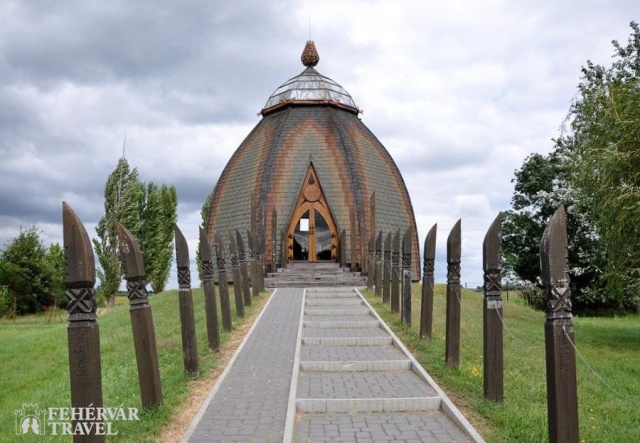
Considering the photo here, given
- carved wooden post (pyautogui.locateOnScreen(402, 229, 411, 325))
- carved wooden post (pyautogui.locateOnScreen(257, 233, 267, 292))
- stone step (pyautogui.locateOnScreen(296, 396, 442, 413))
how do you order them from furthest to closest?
1. carved wooden post (pyautogui.locateOnScreen(257, 233, 267, 292))
2. carved wooden post (pyautogui.locateOnScreen(402, 229, 411, 325))
3. stone step (pyautogui.locateOnScreen(296, 396, 442, 413))

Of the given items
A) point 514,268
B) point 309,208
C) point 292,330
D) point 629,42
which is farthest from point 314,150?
point 292,330

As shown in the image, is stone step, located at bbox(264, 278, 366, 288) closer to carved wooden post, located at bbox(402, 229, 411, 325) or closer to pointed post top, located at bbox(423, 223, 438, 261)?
carved wooden post, located at bbox(402, 229, 411, 325)

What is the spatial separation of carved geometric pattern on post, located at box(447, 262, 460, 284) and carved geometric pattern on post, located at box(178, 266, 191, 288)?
12.6 feet

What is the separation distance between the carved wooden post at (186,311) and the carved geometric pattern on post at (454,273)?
150 inches

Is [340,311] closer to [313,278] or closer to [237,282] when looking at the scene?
[237,282]

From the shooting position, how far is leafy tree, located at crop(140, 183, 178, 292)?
1276 inches

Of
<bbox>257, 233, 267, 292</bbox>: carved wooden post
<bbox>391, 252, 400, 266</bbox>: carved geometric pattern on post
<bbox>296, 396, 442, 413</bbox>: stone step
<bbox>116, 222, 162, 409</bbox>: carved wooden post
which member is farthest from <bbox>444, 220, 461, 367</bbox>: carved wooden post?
<bbox>257, 233, 267, 292</bbox>: carved wooden post

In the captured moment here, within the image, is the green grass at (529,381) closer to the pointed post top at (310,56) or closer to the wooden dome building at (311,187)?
the wooden dome building at (311,187)

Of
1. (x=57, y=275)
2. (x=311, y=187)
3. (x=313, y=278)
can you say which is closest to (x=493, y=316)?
(x=313, y=278)

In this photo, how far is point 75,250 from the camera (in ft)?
16.3

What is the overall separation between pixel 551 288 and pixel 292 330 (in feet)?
23.8

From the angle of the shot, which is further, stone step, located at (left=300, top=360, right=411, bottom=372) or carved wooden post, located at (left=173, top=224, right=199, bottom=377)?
stone step, located at (left=300, top=360, right=411, bottom=372)

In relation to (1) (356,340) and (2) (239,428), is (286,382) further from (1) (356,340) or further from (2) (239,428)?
(1) (356,340)

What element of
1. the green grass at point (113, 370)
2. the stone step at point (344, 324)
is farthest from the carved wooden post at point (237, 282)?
A: the stone step at point (344, 324)
